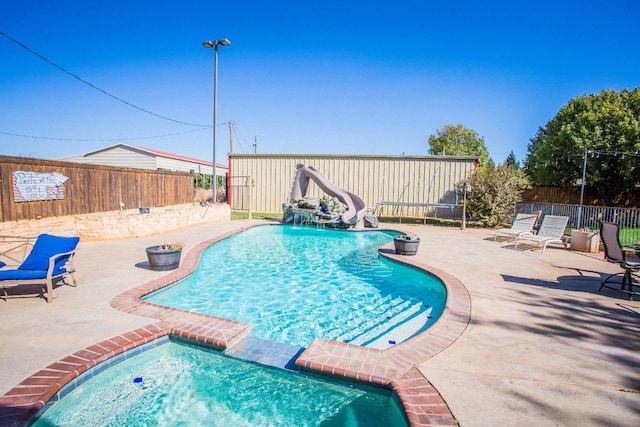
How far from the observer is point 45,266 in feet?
16.4

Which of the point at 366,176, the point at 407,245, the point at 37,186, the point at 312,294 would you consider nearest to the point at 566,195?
the point at 366,176

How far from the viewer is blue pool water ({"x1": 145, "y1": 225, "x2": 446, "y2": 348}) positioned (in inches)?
A: 187

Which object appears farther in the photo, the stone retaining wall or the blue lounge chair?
the stone retaining wall

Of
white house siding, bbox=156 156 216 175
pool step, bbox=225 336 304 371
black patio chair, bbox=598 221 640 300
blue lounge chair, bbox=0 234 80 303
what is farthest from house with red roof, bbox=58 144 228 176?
black patio chair, bbox=598 221 640 300

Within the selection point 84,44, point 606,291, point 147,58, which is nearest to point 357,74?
point 147,58

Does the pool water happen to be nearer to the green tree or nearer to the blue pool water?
the blue pool water

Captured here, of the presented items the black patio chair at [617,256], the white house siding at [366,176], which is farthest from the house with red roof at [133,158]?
the black patio chair at [617,256]

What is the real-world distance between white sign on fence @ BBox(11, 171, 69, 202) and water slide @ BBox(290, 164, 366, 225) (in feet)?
29.6

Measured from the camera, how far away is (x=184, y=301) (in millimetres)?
5504

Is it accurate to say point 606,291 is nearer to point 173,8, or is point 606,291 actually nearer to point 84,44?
point 173,8

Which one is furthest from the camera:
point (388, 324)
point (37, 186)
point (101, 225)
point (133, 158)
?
point (133, 158)

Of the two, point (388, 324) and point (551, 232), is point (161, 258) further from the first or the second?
point (551, 232)

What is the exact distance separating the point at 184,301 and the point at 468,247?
25.4 ft

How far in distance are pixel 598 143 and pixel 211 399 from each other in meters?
21.4
